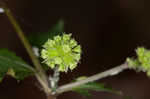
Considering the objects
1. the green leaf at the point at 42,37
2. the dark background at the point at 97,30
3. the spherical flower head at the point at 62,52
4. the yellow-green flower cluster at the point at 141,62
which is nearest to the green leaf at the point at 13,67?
the spherical flower head at the point at 62,52

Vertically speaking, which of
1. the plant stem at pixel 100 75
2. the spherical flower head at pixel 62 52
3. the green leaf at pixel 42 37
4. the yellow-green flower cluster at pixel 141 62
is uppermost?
the green leaf at pixel 42 37

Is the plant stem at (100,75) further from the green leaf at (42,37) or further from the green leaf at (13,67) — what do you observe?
the green leaf at (42,37)

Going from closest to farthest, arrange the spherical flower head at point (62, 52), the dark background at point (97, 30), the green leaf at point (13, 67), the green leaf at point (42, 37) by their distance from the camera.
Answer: the spherical flower head at point (62, 52) < the green leaf at point (13, 67) < the green leaf at point (42, 37) < the dark background at point (97, 30)

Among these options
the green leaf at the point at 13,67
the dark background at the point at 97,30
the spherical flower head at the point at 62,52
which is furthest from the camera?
the dark background at the point at 97,30

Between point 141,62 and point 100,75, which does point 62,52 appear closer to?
point 100,75

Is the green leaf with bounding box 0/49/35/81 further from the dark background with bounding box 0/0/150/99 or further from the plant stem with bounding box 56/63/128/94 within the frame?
the dark background with bounding box 0/0/150/99

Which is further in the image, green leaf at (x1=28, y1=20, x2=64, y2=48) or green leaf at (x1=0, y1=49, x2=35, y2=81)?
green leaf at (x1=28, y1=20, x2=64, y2=48)

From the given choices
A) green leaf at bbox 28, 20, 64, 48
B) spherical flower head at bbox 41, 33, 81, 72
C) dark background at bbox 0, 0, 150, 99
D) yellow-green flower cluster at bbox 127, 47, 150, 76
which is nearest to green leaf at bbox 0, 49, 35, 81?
spherical flower head at bbox 41, 33, 81, 72
